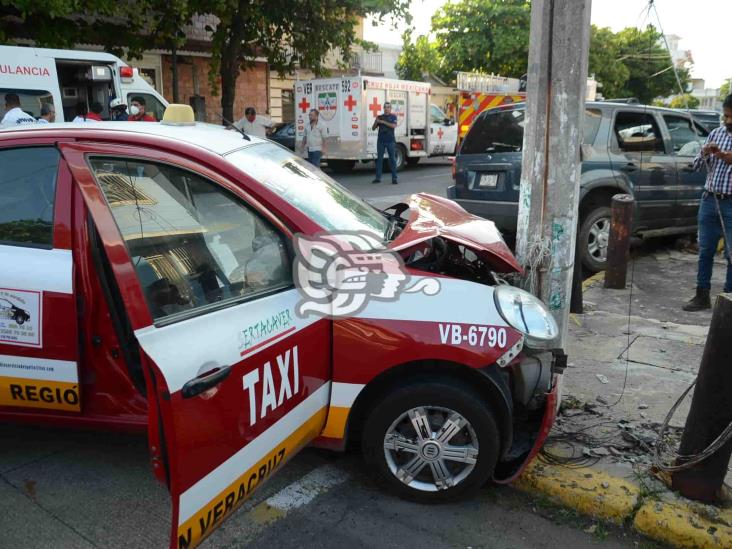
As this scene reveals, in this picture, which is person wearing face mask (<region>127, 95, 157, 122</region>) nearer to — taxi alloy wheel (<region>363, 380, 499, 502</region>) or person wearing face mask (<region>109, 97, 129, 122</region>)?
person wearing face mask (<region>109, 97, 129, 122</region>)

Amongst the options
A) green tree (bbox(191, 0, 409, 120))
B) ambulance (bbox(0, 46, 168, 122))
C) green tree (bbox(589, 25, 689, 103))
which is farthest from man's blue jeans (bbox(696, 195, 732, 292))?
green tree (bbox(589, 25, 689, 103))

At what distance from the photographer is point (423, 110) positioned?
1844cm

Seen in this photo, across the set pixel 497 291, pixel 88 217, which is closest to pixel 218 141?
pixel 88 217

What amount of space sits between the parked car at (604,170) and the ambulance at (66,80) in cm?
599

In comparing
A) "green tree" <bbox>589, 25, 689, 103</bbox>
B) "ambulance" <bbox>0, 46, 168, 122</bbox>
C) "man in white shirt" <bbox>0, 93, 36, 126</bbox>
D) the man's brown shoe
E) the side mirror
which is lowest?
the man's brown shoe

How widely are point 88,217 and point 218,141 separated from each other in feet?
2.23

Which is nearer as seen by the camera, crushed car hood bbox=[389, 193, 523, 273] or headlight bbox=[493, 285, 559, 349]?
headlight bbox=[493, 285, 559, 349]

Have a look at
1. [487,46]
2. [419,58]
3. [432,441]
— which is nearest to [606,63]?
[487,46]

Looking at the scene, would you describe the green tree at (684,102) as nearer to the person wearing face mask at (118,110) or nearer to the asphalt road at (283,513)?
the asphalt road at (283,513)

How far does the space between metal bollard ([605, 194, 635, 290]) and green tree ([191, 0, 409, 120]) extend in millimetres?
10726

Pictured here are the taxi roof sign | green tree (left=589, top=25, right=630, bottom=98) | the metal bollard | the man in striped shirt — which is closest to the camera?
the taxi roof sign

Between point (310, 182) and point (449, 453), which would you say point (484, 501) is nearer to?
point (449, 453)

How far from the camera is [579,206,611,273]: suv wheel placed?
6.77m

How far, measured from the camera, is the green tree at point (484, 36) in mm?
28312
